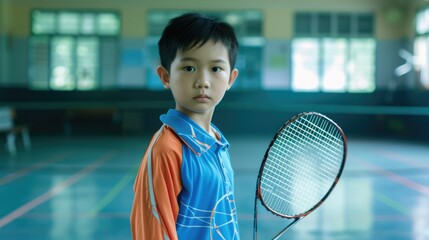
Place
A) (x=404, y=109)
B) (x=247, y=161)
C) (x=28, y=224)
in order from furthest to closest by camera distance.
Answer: (x=404, y=109), (x=247, y=161), (x=28, y=224)

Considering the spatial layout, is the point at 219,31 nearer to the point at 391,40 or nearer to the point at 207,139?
the point at 207,139

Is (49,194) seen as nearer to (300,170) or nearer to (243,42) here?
(300,170)

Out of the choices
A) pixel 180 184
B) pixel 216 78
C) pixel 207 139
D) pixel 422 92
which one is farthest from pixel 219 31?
pixel 422 92

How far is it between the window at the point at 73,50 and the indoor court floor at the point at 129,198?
4.55 meters

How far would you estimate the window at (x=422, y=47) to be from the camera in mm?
12841

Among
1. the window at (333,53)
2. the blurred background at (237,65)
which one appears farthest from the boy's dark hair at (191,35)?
the window at (333,53)

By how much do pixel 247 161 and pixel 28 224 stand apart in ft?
15.5

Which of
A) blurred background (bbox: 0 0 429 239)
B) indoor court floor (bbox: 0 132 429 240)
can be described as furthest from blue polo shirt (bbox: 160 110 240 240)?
blurred background (bbox: 0 0 429 239)

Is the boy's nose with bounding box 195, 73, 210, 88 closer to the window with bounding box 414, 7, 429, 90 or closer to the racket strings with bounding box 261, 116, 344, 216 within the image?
the racket strings with bounding box 261, 116, 344, 216

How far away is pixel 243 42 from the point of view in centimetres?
1416

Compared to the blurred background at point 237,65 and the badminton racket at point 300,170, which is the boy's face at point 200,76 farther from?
the blurred background at point 237,65

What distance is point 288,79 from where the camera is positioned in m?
14.2

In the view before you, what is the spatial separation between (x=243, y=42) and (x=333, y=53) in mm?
2603

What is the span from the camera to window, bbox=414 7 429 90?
1284 cm
